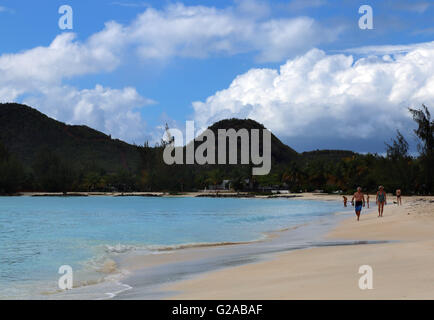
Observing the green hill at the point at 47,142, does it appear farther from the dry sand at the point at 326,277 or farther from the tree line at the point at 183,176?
the dry sand at the point at 326,277

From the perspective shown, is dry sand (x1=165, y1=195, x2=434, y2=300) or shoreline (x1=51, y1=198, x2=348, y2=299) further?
shoreline (x1=51, y1=198, x2=348, y2=299)

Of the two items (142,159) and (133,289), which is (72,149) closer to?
(142,159)

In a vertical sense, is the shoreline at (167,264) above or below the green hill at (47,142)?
below

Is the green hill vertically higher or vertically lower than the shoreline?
higher

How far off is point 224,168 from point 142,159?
3394 centimetres

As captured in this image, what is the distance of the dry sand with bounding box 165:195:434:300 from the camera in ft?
24.8

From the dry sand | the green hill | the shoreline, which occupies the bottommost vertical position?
the shoreline

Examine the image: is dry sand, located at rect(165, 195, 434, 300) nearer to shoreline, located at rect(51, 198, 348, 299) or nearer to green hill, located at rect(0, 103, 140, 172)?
shoreline, located at rect(51, 198, 348, 299)

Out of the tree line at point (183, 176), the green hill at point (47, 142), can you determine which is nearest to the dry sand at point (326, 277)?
the tree line at point (183, 176)

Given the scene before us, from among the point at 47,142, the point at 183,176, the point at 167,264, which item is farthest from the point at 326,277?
the point at 47,142

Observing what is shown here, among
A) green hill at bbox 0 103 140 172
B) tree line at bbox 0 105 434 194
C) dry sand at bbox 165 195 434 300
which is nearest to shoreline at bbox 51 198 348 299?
dry sand at bbox 165 195 434 300

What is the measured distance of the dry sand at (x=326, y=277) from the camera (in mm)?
7566

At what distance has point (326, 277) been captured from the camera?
920 cm

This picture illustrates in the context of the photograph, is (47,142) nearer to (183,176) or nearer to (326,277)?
(183,176)
